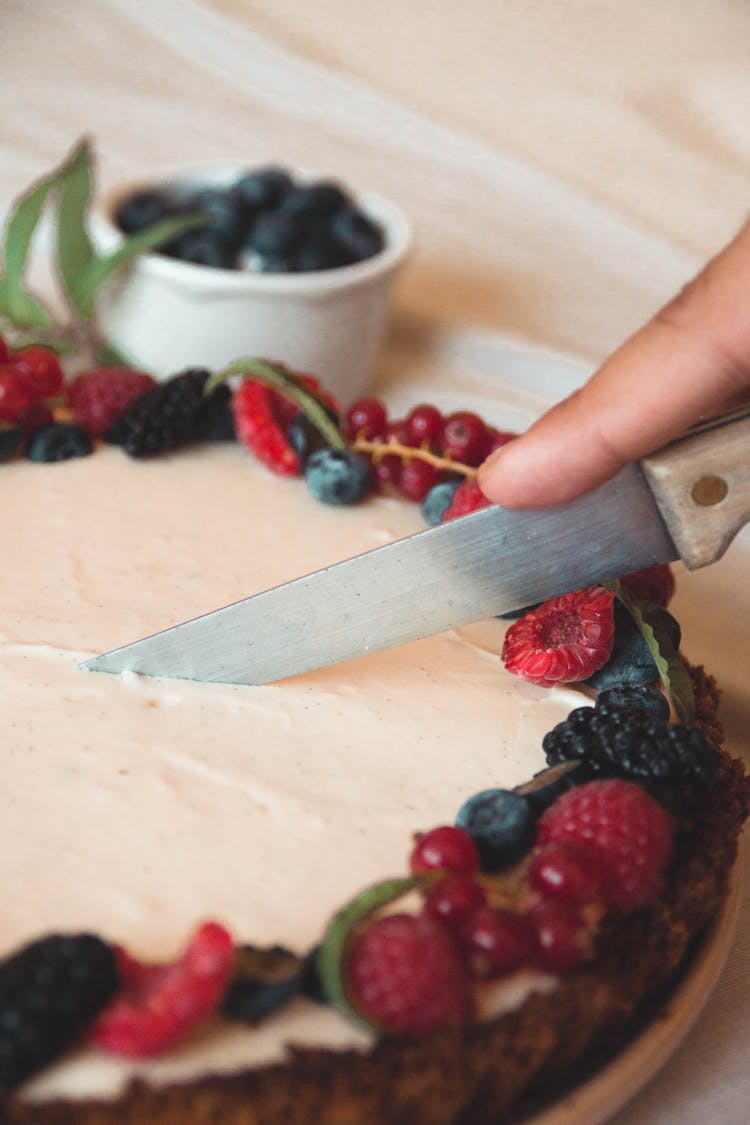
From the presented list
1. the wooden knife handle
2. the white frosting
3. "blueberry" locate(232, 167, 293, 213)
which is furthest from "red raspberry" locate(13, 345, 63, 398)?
the wooden knife handle

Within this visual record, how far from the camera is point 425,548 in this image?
136 centimetres

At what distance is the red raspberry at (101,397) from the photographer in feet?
6.00

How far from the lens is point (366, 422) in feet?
5.97

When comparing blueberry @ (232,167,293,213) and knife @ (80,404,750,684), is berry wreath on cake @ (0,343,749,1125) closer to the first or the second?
knife @ (80,404,750,684)

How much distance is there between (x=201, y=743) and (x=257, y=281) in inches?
40.1

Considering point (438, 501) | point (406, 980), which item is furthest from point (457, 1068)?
point (438, 501)

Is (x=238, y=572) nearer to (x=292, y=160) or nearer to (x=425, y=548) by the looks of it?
(x=425, y=548)

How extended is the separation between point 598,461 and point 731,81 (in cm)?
229

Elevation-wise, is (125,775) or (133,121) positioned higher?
(125,775)

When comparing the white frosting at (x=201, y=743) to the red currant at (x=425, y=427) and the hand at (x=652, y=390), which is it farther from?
the hand at (x=652, y=390)

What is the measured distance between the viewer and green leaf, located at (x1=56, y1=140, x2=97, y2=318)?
2.14m

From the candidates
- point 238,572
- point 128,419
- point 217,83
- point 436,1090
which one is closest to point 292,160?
point 217,83

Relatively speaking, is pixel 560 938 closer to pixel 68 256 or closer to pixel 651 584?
pixel 651 584

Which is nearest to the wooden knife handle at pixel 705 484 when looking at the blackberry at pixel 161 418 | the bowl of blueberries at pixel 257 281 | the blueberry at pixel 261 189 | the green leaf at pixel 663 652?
the green leaf at pixel 663 652
